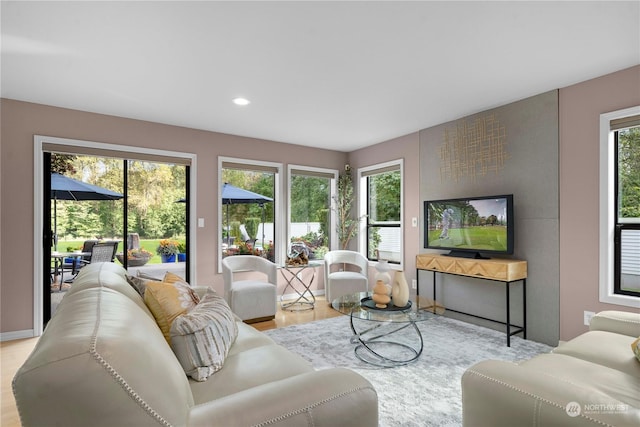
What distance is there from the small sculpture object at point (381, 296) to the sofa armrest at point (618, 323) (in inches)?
56.1

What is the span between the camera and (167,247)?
448 cm

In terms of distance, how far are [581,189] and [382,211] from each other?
2.80m

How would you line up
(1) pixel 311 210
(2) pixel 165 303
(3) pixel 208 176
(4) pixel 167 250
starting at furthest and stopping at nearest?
(1) pixel 311 210 < (3) pixel 208 176 < (4) pixel 167 250 < (2) pixel 165 303

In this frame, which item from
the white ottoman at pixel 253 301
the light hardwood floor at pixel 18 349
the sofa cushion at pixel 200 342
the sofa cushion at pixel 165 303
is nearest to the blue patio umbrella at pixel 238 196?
the white ottoman at pixel 253 301

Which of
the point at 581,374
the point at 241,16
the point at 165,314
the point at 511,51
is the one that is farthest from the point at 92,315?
the point at 511,51

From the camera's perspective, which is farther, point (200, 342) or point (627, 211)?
point (627, 211)

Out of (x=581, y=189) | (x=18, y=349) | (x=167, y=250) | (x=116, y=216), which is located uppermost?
(x=581, y=189)

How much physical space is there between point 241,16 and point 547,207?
3225 mm

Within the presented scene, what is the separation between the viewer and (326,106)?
12.4 feet

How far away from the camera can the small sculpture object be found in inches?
115

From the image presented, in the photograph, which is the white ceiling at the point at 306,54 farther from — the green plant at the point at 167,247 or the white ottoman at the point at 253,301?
the white ottoman at the point at 253,301

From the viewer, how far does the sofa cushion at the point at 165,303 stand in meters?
1.72

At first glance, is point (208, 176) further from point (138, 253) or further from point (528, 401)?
point (528, 401)

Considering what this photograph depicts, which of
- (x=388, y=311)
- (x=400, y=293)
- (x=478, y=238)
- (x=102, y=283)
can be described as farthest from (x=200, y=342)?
(x=478, y=238)
